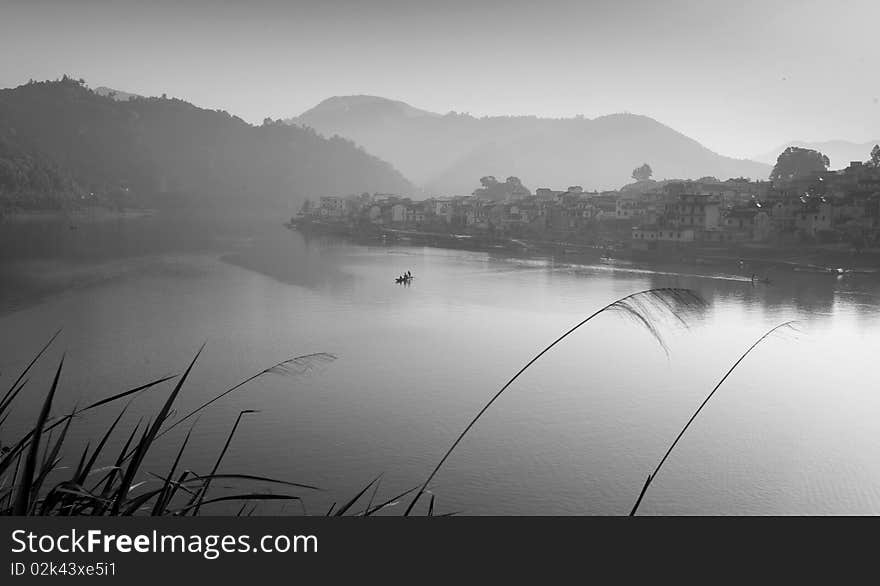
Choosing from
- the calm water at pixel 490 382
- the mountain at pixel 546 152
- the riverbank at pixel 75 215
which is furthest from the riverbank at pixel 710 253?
the mountain at pixel 546 152

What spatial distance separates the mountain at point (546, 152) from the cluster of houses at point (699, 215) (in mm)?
24709

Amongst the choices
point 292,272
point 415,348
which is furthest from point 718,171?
point 415,348

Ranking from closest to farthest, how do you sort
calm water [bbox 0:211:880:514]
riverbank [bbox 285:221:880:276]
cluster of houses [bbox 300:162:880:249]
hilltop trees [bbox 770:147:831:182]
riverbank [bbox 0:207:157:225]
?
calm water [bbox 0:211:880:514]
riverbank [bbox 285:221:880:276]
cluster of houses [bbox 300:162:880:249]
hilltop trees [bbox 770:147:831:182]
riverbank [bbox 0:207:157:225]

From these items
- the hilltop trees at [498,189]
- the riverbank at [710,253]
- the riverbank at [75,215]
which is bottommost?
the riverbank at [710,253]

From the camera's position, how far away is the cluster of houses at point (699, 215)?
12352 millimetres

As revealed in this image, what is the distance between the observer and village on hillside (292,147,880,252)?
12.4 meters

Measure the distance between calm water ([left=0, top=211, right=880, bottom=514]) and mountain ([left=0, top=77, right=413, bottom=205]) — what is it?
1676cm

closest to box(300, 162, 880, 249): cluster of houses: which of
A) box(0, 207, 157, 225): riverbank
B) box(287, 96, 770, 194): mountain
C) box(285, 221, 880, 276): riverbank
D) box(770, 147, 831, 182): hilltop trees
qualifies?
box(285, 221, 880, 276): riverbank

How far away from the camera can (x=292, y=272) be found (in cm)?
1062

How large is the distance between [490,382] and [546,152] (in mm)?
49148

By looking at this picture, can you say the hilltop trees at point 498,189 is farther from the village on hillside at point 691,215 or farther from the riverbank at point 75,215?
the riverbank at point 75,215

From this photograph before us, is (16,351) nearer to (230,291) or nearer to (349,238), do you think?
(230,291)

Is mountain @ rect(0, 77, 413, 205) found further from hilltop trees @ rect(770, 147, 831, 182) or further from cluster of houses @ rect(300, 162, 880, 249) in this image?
hilltop trees @ rect(770, 147, 831, 182)

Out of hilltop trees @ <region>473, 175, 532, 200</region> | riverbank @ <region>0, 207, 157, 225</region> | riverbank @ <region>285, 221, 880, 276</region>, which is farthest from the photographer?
hilltop trees @ <region>473, 175, 532, 200</region>
